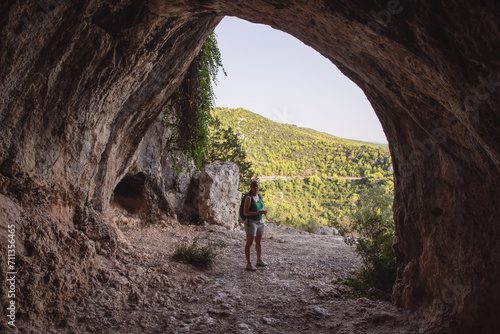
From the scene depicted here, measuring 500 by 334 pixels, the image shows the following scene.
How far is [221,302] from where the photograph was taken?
373cm

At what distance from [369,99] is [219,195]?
828cm

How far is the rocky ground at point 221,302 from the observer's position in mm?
3057

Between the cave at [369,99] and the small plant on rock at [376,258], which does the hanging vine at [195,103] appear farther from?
the small plant on rock at [376,258]

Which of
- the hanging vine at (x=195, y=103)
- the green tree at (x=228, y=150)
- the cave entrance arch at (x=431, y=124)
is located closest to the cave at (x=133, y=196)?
the hanging vine at (x=195, y=103)

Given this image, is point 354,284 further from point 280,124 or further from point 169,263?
point 280,124

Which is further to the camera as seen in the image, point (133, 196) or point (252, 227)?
point (133, 196)

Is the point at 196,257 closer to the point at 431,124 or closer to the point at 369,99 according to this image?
the point at 369,99

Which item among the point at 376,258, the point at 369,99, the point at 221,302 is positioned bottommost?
the point at 221,302

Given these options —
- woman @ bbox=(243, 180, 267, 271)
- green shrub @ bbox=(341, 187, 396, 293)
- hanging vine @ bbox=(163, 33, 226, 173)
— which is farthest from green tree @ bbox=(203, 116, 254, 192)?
green shrub @ bbox=(341, 187, 396, 293)

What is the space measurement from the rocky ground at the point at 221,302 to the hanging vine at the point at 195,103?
3.58 m

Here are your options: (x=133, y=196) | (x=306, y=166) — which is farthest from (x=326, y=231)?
(x=306, y=166)

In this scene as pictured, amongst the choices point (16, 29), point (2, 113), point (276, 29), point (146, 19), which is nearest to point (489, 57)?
point (276, 29)

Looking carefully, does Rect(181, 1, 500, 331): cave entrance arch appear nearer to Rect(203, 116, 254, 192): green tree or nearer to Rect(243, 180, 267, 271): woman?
Rect(243, 180, 267, 271): woman

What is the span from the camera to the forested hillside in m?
33.7
